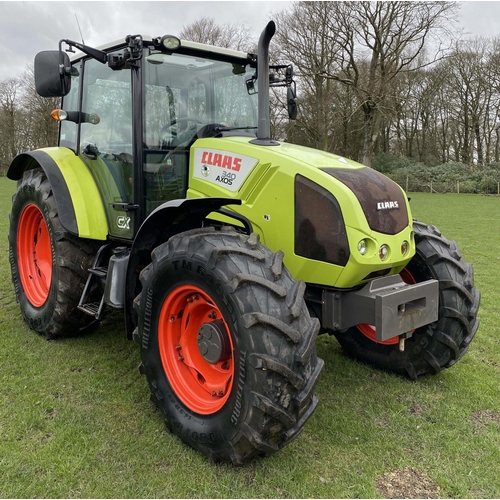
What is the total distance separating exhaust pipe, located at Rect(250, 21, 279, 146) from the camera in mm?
2836

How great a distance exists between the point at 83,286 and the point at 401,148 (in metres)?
34.9

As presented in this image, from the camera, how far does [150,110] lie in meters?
3.33

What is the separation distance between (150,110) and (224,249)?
1.44 metres

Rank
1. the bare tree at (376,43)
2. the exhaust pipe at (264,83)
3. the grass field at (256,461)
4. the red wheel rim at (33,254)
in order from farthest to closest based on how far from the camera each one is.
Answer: the bare tree at (376,43), the red wheel rim at (33,254), the exhaust pipe at (264,83), the grass field at (256,461)

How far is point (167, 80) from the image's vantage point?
3395 mm

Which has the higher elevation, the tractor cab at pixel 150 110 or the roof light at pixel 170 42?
the roof light at pixel 170 42

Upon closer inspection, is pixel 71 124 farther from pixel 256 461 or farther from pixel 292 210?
pixel 256 461

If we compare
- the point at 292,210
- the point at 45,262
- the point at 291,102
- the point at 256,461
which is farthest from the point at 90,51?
the point at 256,461

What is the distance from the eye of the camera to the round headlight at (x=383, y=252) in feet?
8.89


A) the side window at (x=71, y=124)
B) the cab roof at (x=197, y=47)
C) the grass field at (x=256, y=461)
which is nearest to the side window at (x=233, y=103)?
the cab roof at (x=197, y=47)

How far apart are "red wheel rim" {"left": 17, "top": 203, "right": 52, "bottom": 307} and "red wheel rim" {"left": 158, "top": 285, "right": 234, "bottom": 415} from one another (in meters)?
2.20

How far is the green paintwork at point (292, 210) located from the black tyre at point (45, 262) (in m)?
1.50

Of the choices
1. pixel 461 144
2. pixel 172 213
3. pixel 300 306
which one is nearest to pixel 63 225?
pixel 172 213

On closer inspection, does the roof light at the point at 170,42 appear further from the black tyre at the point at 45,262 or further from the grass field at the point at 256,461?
the grass field at the point at 256,461
